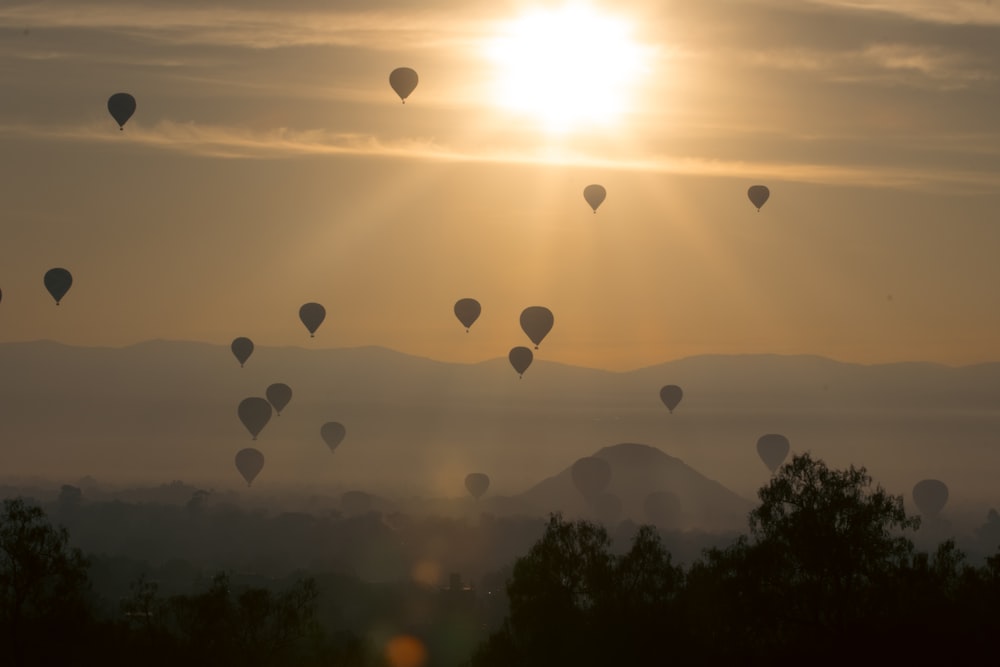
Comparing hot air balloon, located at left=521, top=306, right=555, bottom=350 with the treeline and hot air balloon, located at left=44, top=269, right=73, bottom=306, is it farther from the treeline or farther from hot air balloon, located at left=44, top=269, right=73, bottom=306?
the treeline

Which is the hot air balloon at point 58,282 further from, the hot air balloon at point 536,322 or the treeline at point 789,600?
the treeline at point 789,600

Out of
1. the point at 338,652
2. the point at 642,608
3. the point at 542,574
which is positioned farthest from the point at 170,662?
the point at 642,608

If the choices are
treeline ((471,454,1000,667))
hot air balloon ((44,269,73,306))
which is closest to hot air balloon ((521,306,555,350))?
hot air balloon ((44,269,73,306))

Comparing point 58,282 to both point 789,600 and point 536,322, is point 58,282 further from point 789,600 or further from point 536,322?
point 789,600

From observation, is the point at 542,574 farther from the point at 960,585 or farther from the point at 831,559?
the point at 960,585

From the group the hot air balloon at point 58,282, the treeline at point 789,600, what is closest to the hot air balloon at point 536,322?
the hot air balloon at point 58,282

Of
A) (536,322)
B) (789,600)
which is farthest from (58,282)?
(789,600)
